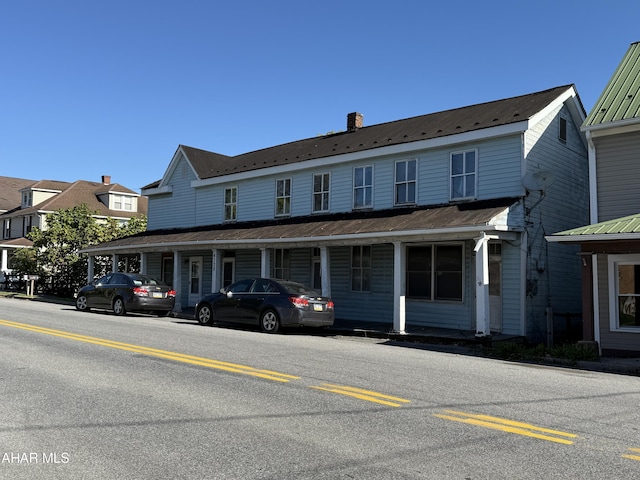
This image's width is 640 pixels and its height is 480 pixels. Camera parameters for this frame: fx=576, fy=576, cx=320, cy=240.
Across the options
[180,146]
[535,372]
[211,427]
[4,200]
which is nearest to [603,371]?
[535,372]

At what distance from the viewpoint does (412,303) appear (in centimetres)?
1817

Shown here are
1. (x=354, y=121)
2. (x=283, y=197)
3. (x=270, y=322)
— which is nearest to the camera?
(x=270, y=322)

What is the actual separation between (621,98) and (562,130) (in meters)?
3.31

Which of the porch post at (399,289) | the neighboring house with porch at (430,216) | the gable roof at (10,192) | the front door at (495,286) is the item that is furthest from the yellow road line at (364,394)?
the gable roof at (10,192)

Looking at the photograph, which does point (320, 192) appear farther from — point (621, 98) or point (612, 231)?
point (612, 231)

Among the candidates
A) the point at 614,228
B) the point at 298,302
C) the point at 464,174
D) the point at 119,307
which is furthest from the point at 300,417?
the point at 119,307

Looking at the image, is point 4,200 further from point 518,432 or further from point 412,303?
point 518,432

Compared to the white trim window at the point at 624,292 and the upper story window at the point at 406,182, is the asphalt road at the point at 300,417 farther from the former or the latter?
the upper story window at the point at 406,182

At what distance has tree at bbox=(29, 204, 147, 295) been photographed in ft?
108

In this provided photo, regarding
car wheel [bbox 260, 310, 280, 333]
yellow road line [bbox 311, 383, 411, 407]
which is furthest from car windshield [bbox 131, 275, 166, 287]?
yellow road line [bbox 311, 383, 411, 407]

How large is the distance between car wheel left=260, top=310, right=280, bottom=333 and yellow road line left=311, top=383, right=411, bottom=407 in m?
7.53

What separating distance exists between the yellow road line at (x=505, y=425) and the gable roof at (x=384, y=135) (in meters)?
11.4

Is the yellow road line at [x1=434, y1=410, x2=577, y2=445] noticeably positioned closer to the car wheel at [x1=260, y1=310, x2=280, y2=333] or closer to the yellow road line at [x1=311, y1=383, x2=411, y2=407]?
the yellow road line at [x1=311, y1=383, x2=411, y2=407]

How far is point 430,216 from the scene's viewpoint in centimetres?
1636
